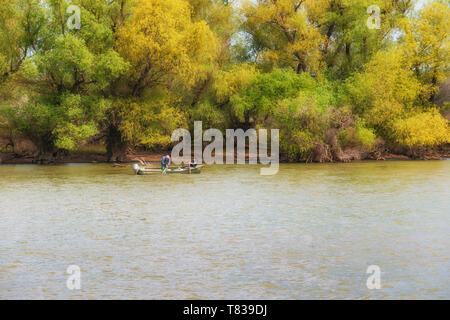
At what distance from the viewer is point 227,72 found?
54.8 m

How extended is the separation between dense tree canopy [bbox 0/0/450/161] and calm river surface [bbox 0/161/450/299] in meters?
16.0

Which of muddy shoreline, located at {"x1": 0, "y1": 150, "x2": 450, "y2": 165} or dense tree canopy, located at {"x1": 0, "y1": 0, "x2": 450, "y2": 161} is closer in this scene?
dense tree canopy, located at {"x1": 0, "y1": 0, "x2": 450, "y2": 161}

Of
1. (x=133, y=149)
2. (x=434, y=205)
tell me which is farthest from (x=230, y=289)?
(x=133, y=149)

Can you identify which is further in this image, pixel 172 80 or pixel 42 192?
pixel 172 80

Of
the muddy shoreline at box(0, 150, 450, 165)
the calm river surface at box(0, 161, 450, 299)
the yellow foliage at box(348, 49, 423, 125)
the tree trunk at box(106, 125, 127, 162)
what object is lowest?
the calm river surface at box(0, 161, 450, 299)

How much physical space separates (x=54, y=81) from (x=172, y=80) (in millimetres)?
9476

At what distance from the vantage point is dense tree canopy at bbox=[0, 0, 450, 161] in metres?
46.0

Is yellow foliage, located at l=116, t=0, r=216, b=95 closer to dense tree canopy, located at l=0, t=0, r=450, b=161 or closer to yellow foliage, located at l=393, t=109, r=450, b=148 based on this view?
dense tree canopy, located at l=0, t=0, r=450, b=161

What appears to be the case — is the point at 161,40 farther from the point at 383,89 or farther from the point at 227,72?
the point at 383,89

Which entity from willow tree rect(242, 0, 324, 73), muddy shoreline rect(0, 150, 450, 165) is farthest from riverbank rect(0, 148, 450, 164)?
willow tree rect(242, 0, 324, 73)

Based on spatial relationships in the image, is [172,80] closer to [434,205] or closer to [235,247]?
[434,205]

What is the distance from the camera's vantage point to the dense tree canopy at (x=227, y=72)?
46.0 meters

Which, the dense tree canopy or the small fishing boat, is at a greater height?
the dense tree canopy
